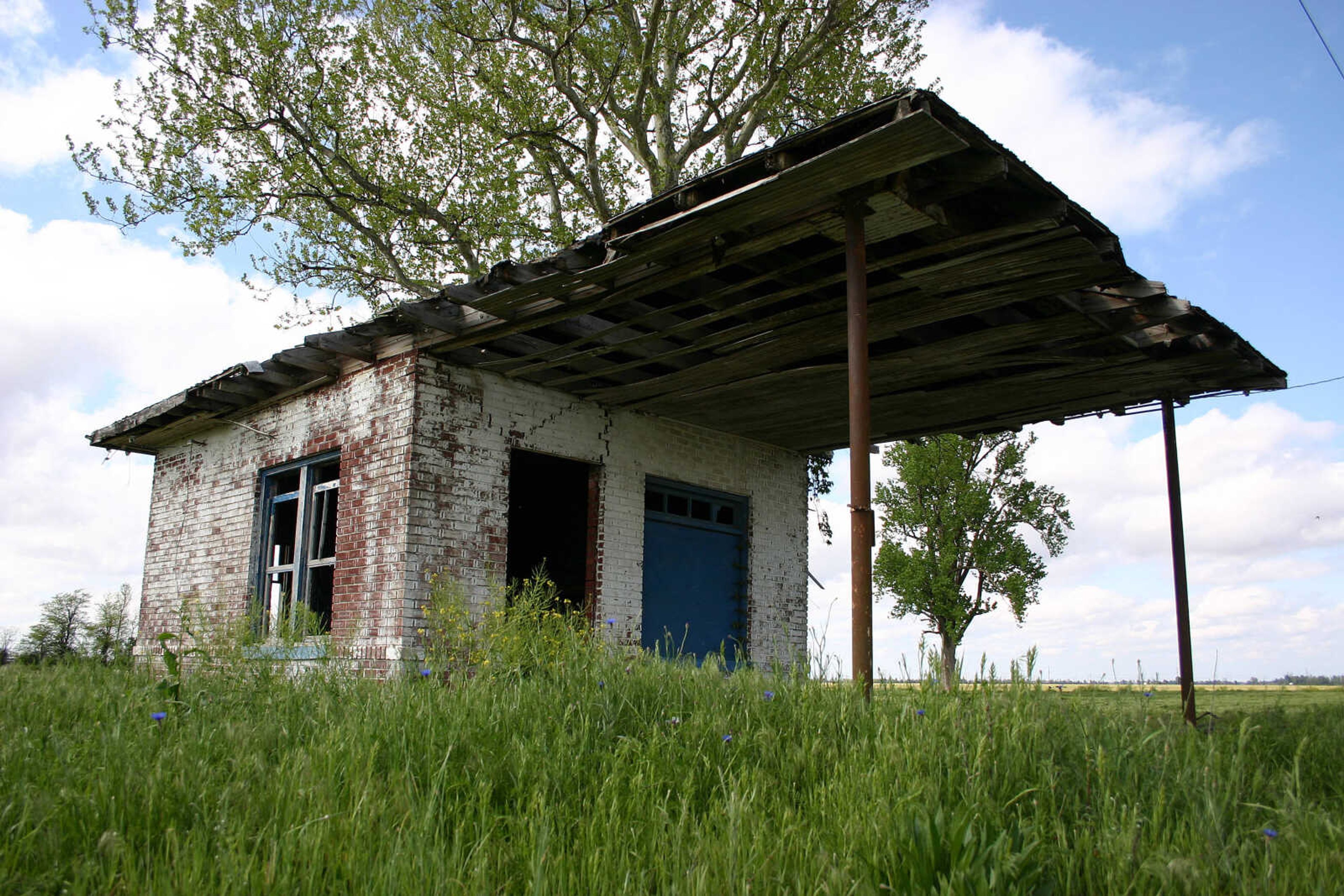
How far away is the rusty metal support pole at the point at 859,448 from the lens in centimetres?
558

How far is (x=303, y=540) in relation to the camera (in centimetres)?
995

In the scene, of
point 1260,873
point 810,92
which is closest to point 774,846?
point 1260,873

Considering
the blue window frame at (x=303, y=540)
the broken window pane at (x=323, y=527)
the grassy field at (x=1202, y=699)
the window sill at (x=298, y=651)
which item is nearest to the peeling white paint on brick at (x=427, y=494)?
the blue window frame at (x=303, y=540)

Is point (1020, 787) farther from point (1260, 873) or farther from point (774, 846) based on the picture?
point (774, 846)

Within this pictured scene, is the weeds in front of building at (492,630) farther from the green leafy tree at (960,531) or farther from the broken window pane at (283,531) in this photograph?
the green leafy tree at (960,531)

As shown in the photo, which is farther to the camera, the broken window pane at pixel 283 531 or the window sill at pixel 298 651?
the broken window pane at pixel 283 531

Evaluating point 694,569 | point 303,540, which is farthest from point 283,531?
point 694,569

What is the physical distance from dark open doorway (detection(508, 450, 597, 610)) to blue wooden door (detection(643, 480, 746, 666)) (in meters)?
1.59

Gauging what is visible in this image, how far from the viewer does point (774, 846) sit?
2.91 metres

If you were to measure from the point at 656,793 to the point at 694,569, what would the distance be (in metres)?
7.57

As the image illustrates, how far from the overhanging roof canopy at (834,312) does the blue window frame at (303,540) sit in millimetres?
944

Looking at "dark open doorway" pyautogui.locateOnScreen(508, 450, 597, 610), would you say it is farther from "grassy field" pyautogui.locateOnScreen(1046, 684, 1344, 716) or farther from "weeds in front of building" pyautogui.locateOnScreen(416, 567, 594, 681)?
"grassy field" pyautogui.locateOnScreen(1046, 684, 1344, 716)

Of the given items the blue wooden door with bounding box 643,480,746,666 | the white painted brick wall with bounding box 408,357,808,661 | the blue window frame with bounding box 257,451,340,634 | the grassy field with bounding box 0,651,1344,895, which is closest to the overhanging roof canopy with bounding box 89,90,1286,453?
the white painted brick wall with bounding box 408,357,808,661

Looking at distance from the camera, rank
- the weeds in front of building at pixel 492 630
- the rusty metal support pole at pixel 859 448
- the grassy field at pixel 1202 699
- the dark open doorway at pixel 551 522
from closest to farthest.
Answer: the grassy field at pixel 1202 699 < the rusty metal support pole at pixel 859 448 < the weeds in front of building at pixel 492 630 < the dark open doorway at pixel 551 522
